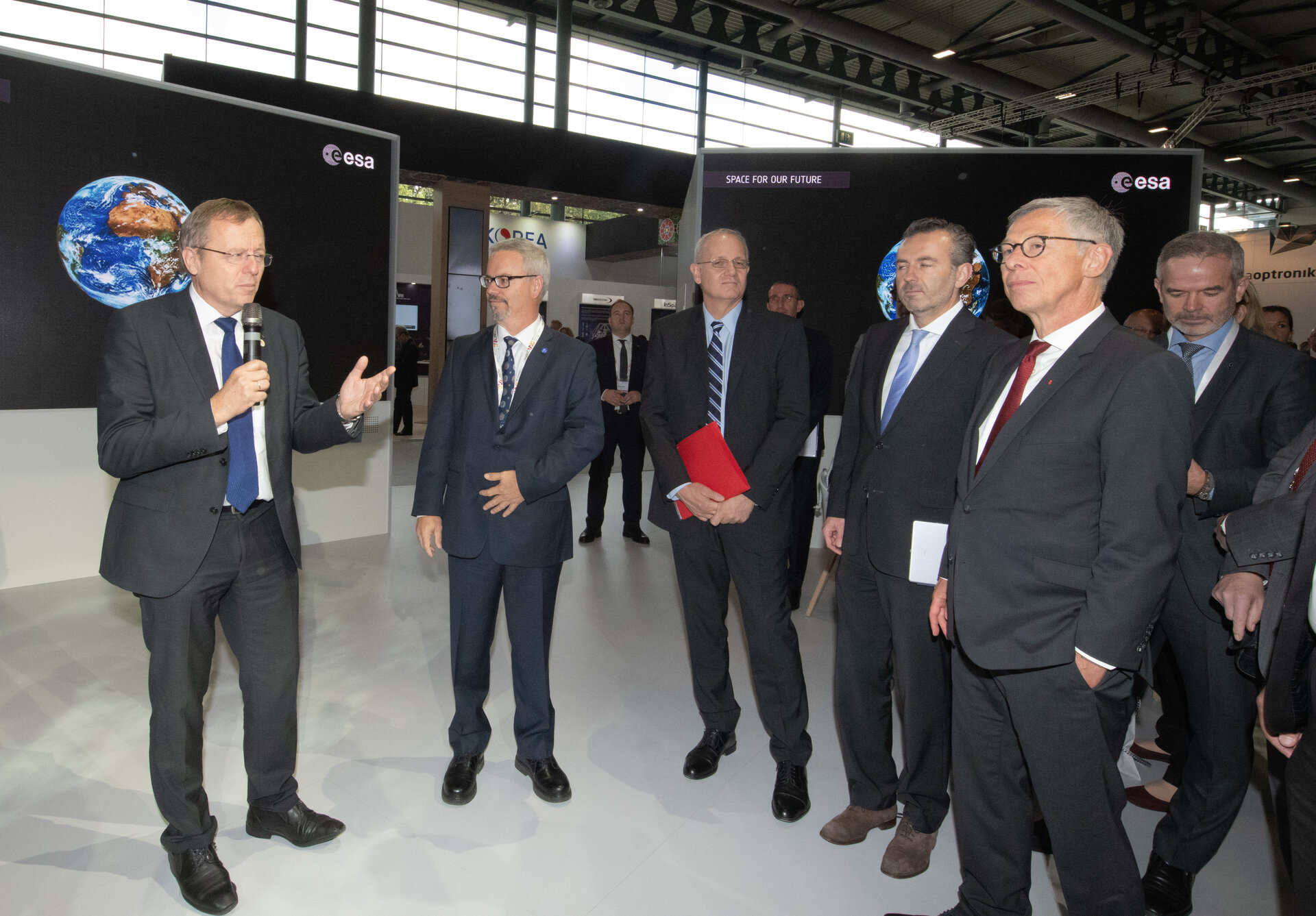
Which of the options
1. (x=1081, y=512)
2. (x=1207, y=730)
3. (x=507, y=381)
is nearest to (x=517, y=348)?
(x=507, y=381)

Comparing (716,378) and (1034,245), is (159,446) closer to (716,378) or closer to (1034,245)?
(716,378)

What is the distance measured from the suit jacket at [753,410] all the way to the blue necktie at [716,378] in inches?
0.6

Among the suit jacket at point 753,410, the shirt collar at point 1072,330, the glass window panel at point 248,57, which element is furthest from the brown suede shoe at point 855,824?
the glass window panel at point 248,57

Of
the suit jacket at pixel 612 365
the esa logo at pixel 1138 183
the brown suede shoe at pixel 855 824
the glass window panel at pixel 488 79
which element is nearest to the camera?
the brown suede shoe at pixel 855 824

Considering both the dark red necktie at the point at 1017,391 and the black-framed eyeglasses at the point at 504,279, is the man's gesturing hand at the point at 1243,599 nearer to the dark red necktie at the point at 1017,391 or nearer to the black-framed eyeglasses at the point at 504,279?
the dark red necktie at the point at 1017,391

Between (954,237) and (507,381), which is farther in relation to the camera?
(507,381)

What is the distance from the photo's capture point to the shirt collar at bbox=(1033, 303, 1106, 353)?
68.7 inches

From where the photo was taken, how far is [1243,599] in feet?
6.04

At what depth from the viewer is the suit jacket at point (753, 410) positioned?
2.69 metres

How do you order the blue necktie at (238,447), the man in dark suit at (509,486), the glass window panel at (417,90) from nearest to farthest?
the blue necktie at (238,447), the man in dark suit at (509,486), the glass window panel at (417,90)

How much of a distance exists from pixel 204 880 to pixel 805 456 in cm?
367

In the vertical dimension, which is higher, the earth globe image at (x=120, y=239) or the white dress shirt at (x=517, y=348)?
the earth globe image at (x=120, y=239)

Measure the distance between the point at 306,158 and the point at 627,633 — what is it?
3.83m

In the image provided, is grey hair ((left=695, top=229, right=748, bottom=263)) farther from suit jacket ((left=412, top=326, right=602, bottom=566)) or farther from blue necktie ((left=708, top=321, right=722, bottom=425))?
suit jacket ((left=412, top=326, right=602, bottom=566))
